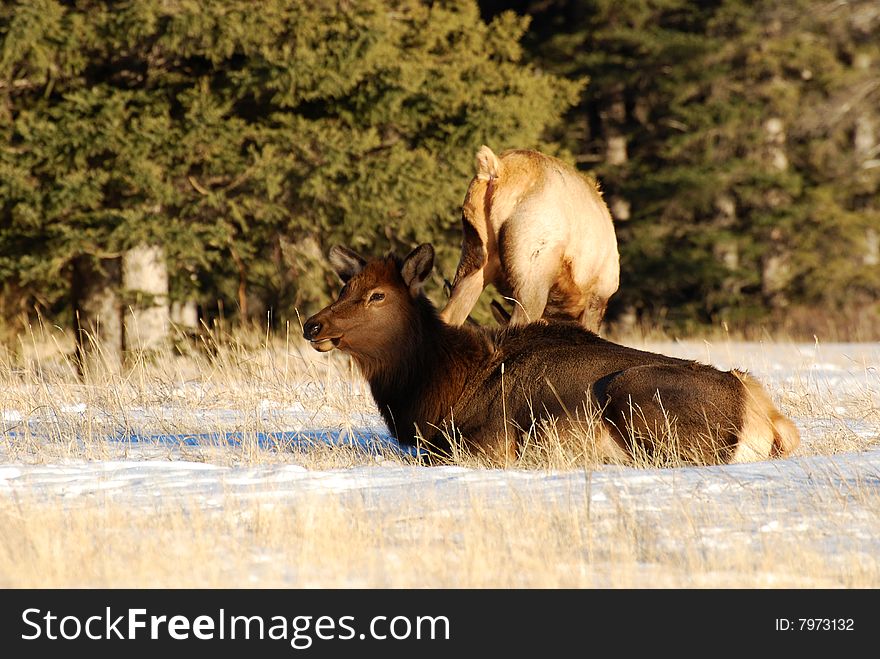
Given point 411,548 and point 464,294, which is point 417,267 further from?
point 411,548

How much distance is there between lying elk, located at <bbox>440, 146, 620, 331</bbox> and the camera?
1004cm

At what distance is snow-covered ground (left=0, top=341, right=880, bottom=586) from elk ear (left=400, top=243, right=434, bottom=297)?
1.03m

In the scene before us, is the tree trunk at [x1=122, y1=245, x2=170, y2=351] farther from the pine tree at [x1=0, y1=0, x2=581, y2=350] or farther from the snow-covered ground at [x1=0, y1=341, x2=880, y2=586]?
the snow-covered ground at [x1=0, y1=341, x2=880, y2=586]

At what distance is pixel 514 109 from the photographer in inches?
704

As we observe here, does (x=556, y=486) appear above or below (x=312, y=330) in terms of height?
below

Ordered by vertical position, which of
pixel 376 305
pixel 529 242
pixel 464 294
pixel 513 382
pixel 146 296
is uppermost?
pixel 529 242

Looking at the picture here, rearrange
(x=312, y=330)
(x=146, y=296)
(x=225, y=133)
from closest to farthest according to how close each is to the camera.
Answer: (x=312, y=330) < (x=225, y=133) < (x=146, y=296)

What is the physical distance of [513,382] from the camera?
791 centimetres

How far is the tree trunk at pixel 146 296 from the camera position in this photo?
16.9m

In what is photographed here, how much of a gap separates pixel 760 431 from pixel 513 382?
1.49m

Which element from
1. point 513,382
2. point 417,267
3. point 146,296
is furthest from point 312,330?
point 146,296

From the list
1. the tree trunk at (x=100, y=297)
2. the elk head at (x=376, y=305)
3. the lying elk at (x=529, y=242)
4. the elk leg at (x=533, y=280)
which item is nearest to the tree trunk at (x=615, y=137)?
the tree trunk at (x=100, y=297)

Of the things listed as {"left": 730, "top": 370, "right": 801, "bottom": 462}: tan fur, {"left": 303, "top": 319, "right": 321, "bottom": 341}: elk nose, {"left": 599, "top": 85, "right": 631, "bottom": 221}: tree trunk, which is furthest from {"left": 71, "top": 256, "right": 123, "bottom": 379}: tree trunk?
{"left": 599, "top": 85, "right": 631, "bottom": 221}: tree trunk
